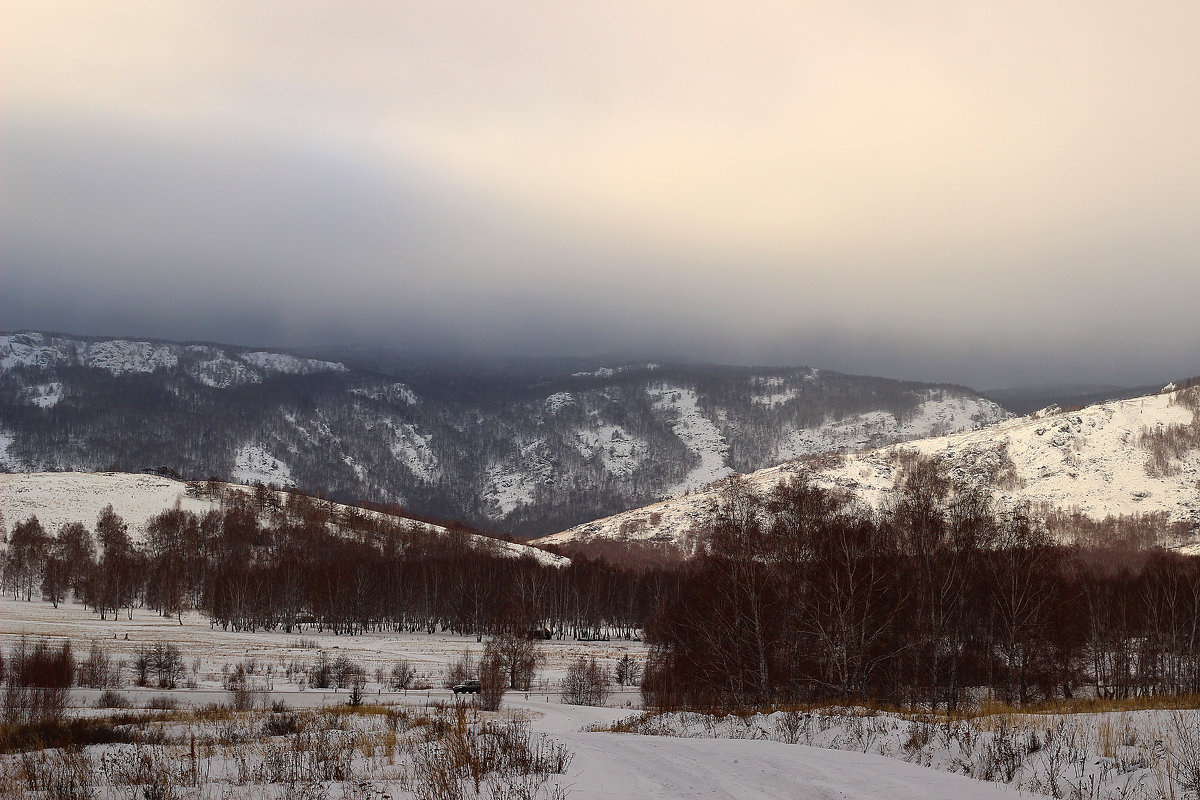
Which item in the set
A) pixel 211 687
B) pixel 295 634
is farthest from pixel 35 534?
pixel 211 687

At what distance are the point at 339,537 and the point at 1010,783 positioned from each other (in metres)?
198

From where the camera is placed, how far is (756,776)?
14.0 m

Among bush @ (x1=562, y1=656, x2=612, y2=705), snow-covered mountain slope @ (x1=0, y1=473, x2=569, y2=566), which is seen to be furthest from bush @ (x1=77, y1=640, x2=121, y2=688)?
snow-covered mountain slope @ (x1=0, y1=473, x2=569, y2=566)

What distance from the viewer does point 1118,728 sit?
16828 mm

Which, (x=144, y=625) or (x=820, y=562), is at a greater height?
(x=820, y=562)

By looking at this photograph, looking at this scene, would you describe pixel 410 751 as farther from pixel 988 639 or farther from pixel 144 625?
pixel 144 625

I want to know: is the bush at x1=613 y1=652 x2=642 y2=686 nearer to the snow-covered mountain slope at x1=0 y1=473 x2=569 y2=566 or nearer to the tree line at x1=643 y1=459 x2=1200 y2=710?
the tree line at x1=643 y1=459 x2=1200 y2=710

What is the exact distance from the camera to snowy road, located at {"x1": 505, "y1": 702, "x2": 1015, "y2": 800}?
12297 millimetres

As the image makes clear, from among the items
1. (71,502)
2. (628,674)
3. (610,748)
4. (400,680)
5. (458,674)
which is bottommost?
(628,674)

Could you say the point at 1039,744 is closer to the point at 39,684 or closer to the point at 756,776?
the point at 756,776

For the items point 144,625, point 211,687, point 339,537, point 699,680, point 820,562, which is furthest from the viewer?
point 339,537

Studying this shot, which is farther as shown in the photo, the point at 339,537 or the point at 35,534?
the point at 339,537

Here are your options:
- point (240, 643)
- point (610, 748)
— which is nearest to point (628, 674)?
point (240, 643)

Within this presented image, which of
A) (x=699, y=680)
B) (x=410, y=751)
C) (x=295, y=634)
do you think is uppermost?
(x=410, y=751)
